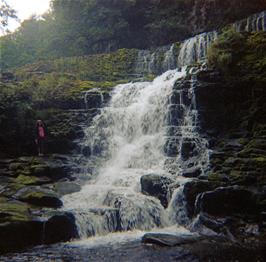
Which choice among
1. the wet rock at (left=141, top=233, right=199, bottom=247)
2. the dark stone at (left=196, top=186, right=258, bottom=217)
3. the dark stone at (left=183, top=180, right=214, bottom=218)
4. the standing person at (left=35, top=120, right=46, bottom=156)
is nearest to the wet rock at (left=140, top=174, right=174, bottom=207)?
the dark stone at (left=183, top=180, right=214, bottom=218)

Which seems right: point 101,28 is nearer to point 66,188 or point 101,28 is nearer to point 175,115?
point 175,115

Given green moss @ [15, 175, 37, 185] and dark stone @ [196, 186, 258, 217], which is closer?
dark stone @ [196, 186, 258, 217]

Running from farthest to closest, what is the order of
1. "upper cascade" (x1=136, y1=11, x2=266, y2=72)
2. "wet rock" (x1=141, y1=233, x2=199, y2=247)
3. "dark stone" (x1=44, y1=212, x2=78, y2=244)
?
"upper cascade" (x1=136, y1=11, x2=266, y2=72) < "dark stone" (x1=44, y1=212, x2=78, y2=244) < "wet rock" (x1=141, y1=233, x2=199, y2=247)

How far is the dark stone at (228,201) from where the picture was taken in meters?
12.3

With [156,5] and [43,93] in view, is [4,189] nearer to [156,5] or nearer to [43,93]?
[43,93]


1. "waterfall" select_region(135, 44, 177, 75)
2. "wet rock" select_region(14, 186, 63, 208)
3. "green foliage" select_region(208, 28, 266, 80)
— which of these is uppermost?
"waterfall" select_region(135, 44, 177, 75)

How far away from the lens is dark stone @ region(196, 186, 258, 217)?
1233cm

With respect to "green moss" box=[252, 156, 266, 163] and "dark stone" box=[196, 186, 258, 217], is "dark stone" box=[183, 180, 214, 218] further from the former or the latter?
"green moss" box=[252, 156, 266, 163]

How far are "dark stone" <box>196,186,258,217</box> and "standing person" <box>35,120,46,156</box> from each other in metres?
8.91

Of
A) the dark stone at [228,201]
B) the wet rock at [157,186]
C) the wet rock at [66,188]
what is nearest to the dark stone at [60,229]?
the wet rock at [66,188]

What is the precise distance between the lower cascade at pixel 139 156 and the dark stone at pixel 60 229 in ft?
0.78

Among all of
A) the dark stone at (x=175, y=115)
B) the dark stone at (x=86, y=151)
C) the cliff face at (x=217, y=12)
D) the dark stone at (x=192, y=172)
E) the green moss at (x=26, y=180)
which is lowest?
the green moss at (x=26, y=180)

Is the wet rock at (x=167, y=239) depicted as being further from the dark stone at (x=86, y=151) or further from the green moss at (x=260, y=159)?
the dark stone at (x=86, y=151)

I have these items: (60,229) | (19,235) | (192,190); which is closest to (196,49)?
(192,190)
